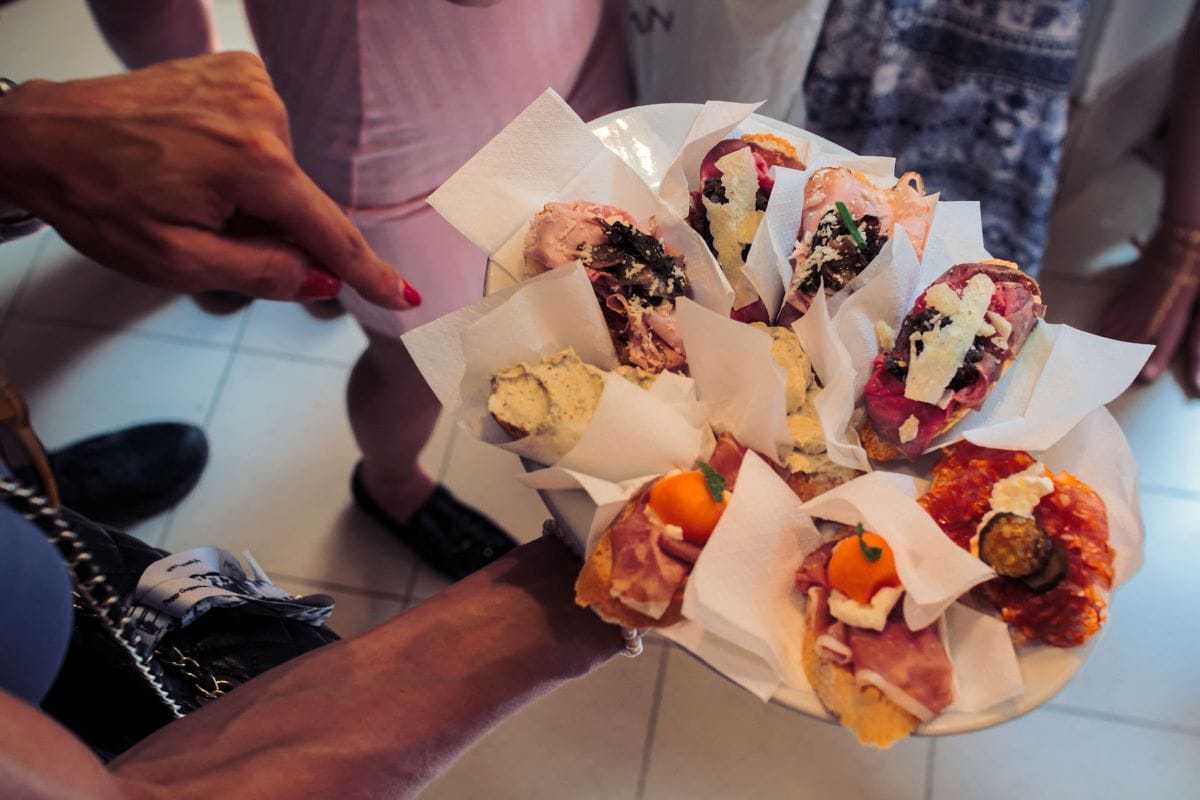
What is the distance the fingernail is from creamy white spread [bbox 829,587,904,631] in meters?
0.46

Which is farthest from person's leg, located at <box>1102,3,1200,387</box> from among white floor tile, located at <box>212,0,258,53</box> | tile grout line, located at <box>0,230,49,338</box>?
tile grout line, located at <box>0,230,49,338</box>

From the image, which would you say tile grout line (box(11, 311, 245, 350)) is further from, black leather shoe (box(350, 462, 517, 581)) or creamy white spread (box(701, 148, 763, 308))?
creamy white spread (box(701, 148, 763, 308))

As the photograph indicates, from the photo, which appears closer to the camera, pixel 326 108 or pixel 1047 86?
pixel 326 108

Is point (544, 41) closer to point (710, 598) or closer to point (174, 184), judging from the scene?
point (174, 184)

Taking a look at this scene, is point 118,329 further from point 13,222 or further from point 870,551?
point 870,551

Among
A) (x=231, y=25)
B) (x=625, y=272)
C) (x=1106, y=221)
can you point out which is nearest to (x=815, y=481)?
(x=625, y=272)

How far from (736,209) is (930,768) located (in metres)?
1.03

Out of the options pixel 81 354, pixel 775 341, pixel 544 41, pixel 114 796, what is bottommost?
pixel 81 354

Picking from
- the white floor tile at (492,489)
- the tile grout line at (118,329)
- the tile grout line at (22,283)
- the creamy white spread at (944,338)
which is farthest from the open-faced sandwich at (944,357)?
the tile grout line at (22,283)

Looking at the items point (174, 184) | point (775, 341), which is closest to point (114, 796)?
point (174, 184)

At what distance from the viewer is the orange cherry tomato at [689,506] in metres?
0.75

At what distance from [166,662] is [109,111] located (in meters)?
0.47

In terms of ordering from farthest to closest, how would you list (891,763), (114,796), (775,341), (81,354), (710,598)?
(81,354) → (891,763) → (775,341) → (710,598) → (114,796)

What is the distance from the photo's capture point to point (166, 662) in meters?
0.85
